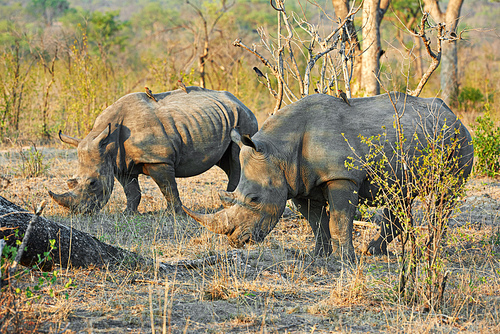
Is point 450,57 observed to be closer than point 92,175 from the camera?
No

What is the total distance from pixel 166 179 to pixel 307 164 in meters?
2.89

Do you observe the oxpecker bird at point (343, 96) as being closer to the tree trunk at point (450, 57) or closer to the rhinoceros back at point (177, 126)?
the rhinoceros back at point (177, 126)

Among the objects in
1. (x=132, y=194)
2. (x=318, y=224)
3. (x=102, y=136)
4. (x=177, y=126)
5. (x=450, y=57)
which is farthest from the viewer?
(x=450, y=57)

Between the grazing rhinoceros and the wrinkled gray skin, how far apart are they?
240 centimetres

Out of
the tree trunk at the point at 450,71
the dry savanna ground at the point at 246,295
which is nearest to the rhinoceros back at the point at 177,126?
the dry savanna ground at the point at 246,295

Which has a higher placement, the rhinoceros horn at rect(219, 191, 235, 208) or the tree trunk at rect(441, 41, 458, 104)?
the tree trunk at rect(441, 41, 458, 104)

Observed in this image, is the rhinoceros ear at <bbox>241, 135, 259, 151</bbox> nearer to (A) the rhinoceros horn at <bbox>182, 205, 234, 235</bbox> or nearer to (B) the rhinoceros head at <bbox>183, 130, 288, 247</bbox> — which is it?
(B) the rhinoceros head at <bbox>183, 130, 288, 247</bbox>

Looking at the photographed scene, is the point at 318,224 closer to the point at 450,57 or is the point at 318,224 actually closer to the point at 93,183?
the point at 93,183

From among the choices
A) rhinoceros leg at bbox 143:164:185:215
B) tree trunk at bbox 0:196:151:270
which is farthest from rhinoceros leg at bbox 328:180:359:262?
rhinoceros leg at bbox 143:164:185:215

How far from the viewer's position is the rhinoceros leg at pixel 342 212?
5258 millimetres

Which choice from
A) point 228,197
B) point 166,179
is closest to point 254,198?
point 228,197

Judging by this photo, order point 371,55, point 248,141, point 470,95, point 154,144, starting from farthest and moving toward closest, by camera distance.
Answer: point 470,95 < point 371,55 < point 154,144 < point 248,141

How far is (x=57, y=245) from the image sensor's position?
14.2ft

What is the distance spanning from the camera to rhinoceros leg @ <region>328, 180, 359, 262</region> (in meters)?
5.26
